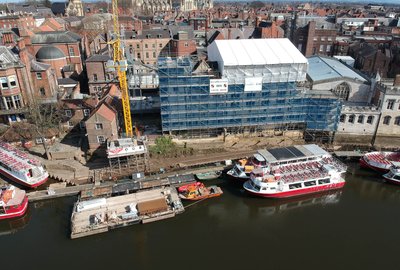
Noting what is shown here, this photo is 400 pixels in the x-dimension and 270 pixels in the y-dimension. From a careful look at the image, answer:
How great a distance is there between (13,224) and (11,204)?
8.74 feet

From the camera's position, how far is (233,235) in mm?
35344

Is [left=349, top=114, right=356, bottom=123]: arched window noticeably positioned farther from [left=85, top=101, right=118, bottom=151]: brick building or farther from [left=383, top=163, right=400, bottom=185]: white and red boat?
[left=85, top=101, right=118, bottom=151]: brick building

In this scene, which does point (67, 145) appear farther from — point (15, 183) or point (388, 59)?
point (388, 59)

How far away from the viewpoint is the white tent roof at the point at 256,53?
47.1 m

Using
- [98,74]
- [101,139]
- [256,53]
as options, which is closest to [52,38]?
[98,74]

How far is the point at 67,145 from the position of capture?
48.5 m

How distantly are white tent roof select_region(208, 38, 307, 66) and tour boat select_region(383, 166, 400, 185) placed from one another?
21130mm

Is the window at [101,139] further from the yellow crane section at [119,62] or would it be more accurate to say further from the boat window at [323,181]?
the boat window at [323,181]

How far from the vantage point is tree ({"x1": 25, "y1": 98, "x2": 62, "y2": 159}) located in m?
47.0

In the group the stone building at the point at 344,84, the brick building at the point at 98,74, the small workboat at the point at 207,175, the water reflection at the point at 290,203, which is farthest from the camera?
the brick building at the point at 98,74

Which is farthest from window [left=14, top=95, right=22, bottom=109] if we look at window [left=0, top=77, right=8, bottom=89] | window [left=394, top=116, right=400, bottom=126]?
window [left=394, top=116, right=400, bottom=126]

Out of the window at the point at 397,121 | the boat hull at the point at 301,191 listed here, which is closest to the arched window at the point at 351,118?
the window at the point at 397,121

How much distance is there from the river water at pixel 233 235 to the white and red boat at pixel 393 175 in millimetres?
2670

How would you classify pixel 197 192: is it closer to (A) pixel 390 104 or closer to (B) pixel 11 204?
(B) pixel 11 204
